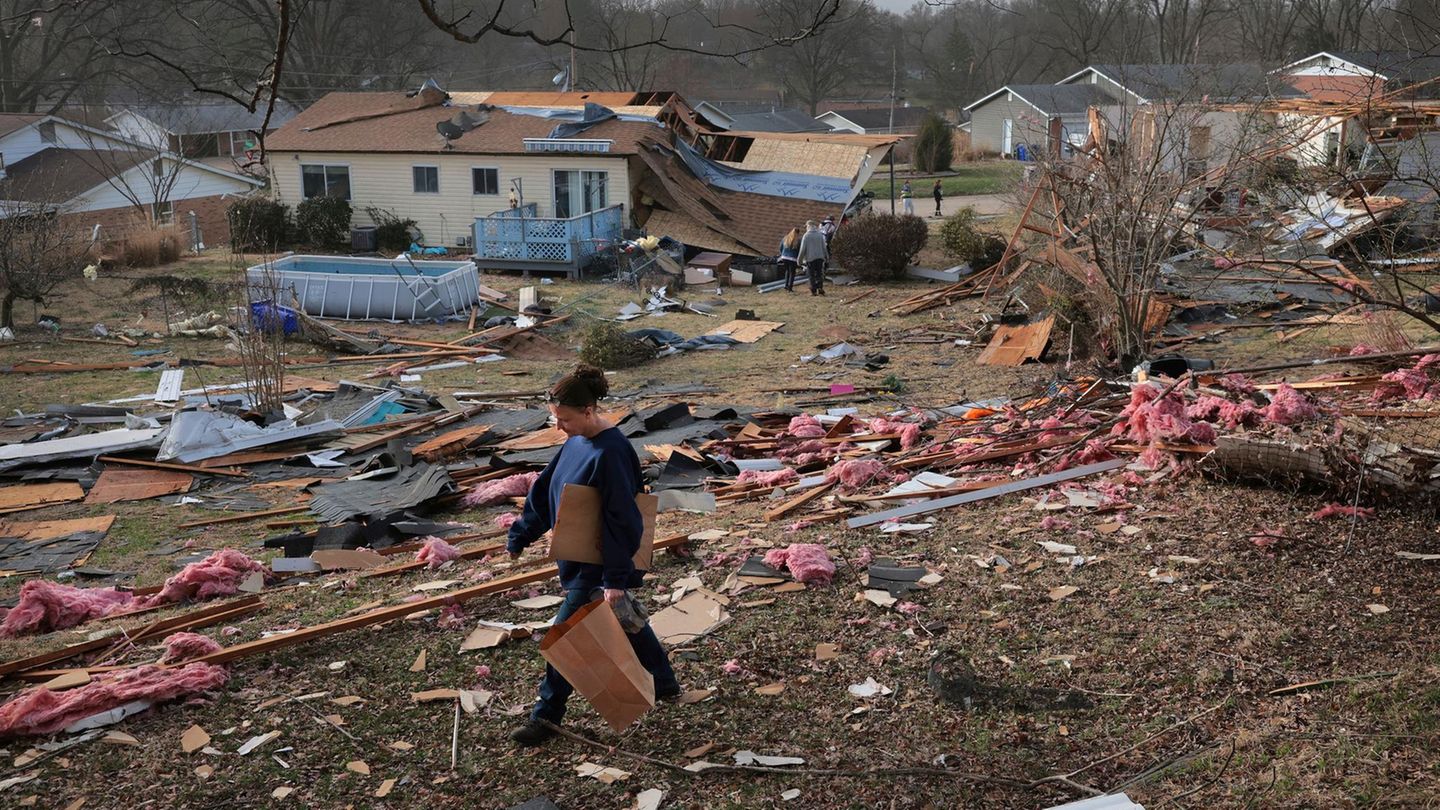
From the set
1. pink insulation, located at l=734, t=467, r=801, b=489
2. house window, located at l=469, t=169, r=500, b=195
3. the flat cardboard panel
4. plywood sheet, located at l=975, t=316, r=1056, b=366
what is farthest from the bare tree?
the flat cardboard panel

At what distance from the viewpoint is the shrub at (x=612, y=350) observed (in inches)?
690

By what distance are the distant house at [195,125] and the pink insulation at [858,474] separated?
42.0 meters

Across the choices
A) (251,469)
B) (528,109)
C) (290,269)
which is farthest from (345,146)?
(251,469)

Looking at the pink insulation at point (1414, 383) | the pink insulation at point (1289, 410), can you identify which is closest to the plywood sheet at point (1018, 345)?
the pink insulation at point (1414, 383)

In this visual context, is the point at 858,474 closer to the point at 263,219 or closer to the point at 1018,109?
the point at 263,219

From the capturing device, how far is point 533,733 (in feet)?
16.3

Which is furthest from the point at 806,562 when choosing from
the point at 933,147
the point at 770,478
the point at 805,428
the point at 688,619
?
the point at 933,147

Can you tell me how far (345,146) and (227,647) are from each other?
2792 centimetres

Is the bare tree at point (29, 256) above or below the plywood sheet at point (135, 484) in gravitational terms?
above

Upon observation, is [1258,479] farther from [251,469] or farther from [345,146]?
[345,146]

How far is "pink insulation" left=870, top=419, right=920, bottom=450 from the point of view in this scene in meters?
10.5

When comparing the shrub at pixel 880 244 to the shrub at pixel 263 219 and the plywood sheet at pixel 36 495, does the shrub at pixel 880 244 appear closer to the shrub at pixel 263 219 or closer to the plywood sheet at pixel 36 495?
the shrub at pixel 263 219

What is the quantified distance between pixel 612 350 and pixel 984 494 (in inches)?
392

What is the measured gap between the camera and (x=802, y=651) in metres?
5.82
